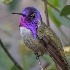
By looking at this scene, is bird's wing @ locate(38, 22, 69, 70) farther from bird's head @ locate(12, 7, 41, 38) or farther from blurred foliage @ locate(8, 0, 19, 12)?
blurred foliage @ locate(8, 0, 19, 12)

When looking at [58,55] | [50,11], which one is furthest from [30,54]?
[58,55]

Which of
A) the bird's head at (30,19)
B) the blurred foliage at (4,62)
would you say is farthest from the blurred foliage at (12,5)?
the bird's head at (30,19)

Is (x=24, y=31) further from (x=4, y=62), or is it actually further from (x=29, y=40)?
(x=4, y=62)

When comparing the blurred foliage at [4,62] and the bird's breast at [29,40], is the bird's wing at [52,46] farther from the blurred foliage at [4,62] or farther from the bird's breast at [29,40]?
the blurred foliage at [4,62]

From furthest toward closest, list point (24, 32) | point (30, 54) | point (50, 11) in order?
point (30, 54), point (50, 11), point (24, 32)

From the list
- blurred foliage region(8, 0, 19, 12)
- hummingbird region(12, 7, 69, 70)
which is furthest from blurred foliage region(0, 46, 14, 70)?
hummingbird region(12, 7, 69, 70)

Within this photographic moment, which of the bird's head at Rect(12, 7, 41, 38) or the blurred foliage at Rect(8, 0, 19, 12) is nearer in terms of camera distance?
the bird's head at Rect(12, 7, 41, 38)

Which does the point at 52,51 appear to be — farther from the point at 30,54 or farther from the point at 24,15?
the point at 30,54
